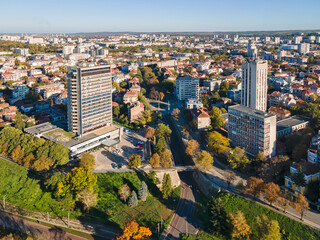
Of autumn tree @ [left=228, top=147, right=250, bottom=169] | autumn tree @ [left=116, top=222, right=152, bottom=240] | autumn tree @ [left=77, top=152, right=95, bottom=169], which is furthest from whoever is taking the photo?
autumn tree @ [left=77, top=152, right=95, bottom=169]

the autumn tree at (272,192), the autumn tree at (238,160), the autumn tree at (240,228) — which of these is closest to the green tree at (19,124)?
the autumn tree at (238,160)

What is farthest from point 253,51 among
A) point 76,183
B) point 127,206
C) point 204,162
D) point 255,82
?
point 76,183

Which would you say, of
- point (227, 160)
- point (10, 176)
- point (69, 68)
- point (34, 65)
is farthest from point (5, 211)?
point (34, 65)

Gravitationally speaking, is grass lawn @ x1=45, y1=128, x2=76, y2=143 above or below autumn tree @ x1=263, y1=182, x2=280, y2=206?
above

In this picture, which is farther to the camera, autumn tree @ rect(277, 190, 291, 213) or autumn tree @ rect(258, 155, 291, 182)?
autumn tree @ rect(258, 155, 291, 182)

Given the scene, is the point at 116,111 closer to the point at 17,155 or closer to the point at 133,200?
the point at 17,155

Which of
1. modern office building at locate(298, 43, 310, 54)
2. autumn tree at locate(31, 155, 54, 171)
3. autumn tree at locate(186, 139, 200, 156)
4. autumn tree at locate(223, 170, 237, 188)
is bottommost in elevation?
autumn tree at locate(223, 170, 237, 188)

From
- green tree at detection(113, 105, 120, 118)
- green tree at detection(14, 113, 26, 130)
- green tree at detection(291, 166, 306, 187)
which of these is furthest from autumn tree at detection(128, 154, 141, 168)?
green tree at detection(14, 113, 26, 130)

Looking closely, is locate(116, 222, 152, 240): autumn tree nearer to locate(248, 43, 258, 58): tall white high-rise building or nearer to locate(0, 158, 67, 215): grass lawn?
locate(0, 158, 67, 215): grass lawn

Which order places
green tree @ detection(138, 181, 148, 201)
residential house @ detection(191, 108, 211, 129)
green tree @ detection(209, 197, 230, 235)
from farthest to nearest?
residential house @ detection(191, 108, 211, 129), green tree @ detection(138, 181, 148, 201), green tree @ detection(209, 197, 230, 235)
